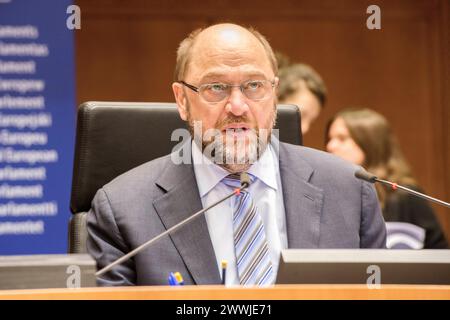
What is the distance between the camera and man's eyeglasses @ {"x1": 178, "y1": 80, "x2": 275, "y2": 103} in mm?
2132

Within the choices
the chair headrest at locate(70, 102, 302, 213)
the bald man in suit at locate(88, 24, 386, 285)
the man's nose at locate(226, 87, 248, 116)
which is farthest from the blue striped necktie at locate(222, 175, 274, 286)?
the chair headrest at locate(70, 102, 302, 213)

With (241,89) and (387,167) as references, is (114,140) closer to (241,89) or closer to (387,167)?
(241,89)

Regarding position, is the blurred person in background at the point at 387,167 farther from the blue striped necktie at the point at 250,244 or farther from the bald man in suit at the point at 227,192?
the blue striped necktie at the point at 250,244

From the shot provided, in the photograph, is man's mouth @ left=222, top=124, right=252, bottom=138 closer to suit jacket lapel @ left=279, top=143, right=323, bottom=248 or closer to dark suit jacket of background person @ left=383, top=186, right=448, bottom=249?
suit jacket lapel @ left=279, top=143, right=323, bottom=248

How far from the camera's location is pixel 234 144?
2094 millimetres

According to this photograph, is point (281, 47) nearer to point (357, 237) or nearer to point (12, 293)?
point (357, 237)

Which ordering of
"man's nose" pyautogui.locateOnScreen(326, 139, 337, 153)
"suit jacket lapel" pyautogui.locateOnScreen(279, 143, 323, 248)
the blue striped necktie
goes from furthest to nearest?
"man's nose" pyautogui.locateOnScreen(326, 139, 337, 153), "suit jacket lapel" pyautogui.locateOnScreen(279, 143, 323, 248), the blue striped necktie

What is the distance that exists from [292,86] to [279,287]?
2459mm

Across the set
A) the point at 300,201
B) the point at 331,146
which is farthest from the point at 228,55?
the point at 331,146

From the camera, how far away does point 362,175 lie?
1.82 m

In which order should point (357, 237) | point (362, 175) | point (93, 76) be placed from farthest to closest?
point (93, 76) < point (357, 237) < point (362, 175)

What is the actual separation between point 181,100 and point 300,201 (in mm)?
480

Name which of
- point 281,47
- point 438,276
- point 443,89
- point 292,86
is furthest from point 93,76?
point 438,276

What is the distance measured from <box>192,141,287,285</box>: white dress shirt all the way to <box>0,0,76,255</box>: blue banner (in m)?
1.67
